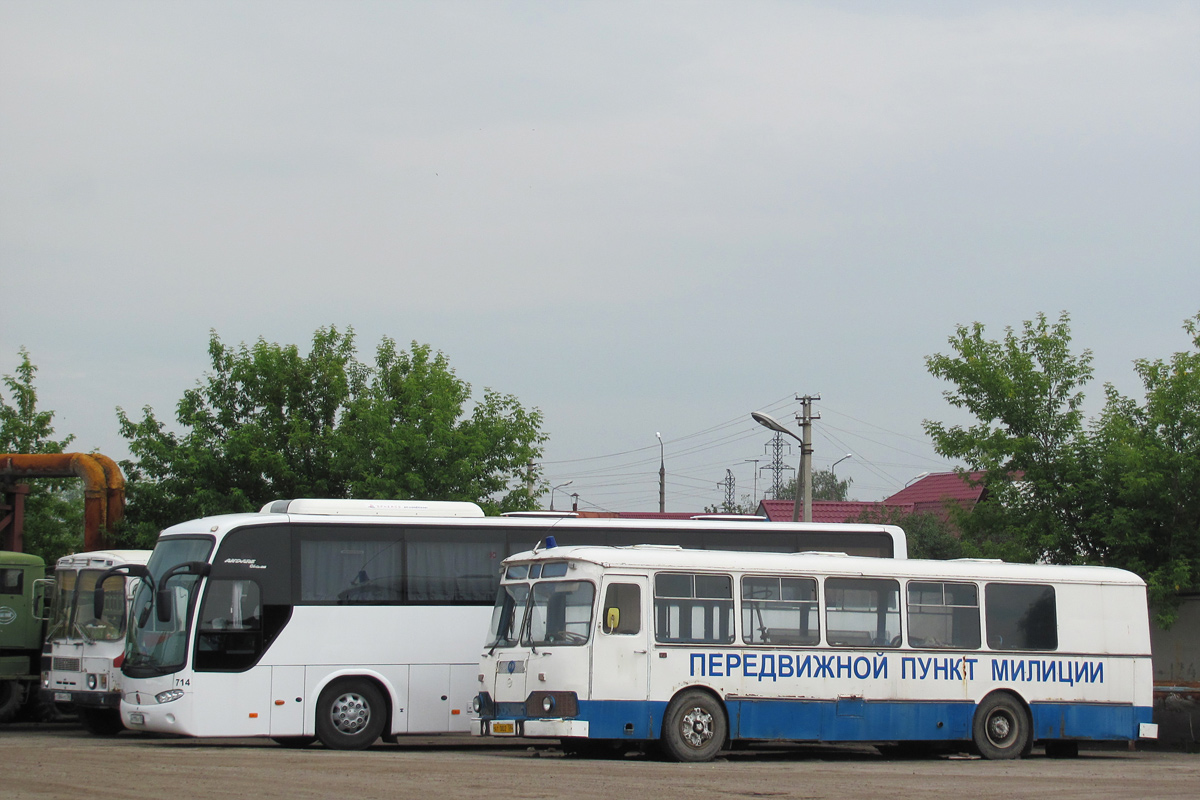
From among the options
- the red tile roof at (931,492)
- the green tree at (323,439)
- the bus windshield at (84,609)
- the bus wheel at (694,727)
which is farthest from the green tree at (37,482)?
the red tile roof at (931,492)

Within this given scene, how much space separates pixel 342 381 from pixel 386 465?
412 cm

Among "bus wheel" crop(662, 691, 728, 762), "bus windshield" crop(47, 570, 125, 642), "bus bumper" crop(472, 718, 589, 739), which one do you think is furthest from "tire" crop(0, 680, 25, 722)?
"bus wheel" crop(662, 691, 728, 762)

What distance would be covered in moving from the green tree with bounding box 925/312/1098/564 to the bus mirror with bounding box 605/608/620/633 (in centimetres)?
1080

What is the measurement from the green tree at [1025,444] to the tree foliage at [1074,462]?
0.06 ft

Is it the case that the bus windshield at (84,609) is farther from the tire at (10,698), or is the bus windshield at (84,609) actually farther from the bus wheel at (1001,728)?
the bus wheel at (1001,728)

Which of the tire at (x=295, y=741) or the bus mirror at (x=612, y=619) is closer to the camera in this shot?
the bus mirror at (x=612, y=619)

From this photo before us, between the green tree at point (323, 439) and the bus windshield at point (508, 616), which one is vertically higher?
the green tree at point (323, 439)

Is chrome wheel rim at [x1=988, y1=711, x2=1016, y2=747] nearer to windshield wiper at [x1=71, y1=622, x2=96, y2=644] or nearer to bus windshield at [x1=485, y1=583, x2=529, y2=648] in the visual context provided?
bus windshield at [x1=485, y1=583, x2=529, y2=648]

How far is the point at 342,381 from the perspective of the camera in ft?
110

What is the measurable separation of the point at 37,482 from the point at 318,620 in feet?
72.4

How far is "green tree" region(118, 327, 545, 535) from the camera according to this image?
101 ft

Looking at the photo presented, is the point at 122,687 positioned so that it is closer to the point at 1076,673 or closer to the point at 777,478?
the point at 1076,673

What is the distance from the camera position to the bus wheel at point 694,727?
53.6ft

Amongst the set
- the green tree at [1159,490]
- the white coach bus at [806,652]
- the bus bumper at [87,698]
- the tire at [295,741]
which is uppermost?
the green tree at [1159,490]
